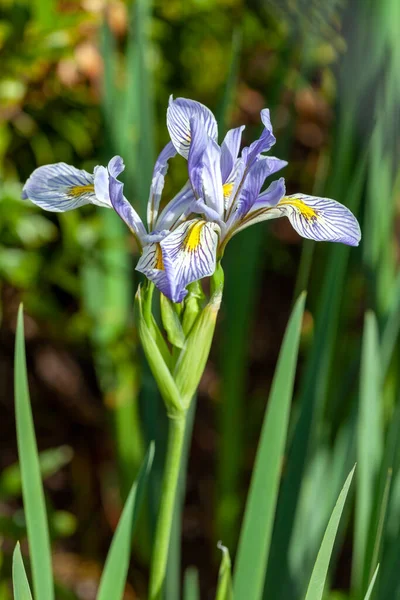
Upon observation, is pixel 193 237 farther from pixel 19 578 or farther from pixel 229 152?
pixel 19 578

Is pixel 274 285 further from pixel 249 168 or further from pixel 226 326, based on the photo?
pixel 249 168

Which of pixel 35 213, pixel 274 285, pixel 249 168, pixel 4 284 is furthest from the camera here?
pixel 274 285

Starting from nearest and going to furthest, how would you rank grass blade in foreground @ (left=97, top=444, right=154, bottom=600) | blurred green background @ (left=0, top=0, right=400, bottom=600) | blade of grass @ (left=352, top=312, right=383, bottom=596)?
1. grass blade in foreground @ (left=97, top=444, right=154, bottom=600)
2. blade of grass @ (left=352, top=312, right=383, bottom=596)
3. blurred green background @ (left=0, top=0, right=400, bottom=600)

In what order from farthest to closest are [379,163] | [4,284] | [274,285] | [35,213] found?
[274,285] < [4,284] < [35,213] < [379,163]

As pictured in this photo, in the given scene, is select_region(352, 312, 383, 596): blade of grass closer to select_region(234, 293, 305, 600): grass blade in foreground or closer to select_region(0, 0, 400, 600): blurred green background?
select_region(0, 0, 400, 600): blurred green background

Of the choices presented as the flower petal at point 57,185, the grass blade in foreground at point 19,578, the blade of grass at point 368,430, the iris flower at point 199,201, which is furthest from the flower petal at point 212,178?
the grass blade in foreground at point 19,578

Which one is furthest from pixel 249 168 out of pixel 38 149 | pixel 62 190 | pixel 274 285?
pixel 274 285

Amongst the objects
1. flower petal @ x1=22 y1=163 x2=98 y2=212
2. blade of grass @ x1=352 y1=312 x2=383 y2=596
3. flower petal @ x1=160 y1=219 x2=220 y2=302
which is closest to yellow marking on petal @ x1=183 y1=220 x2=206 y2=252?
flower petal @ x1=160 y1=219 x2=220 y2=302
